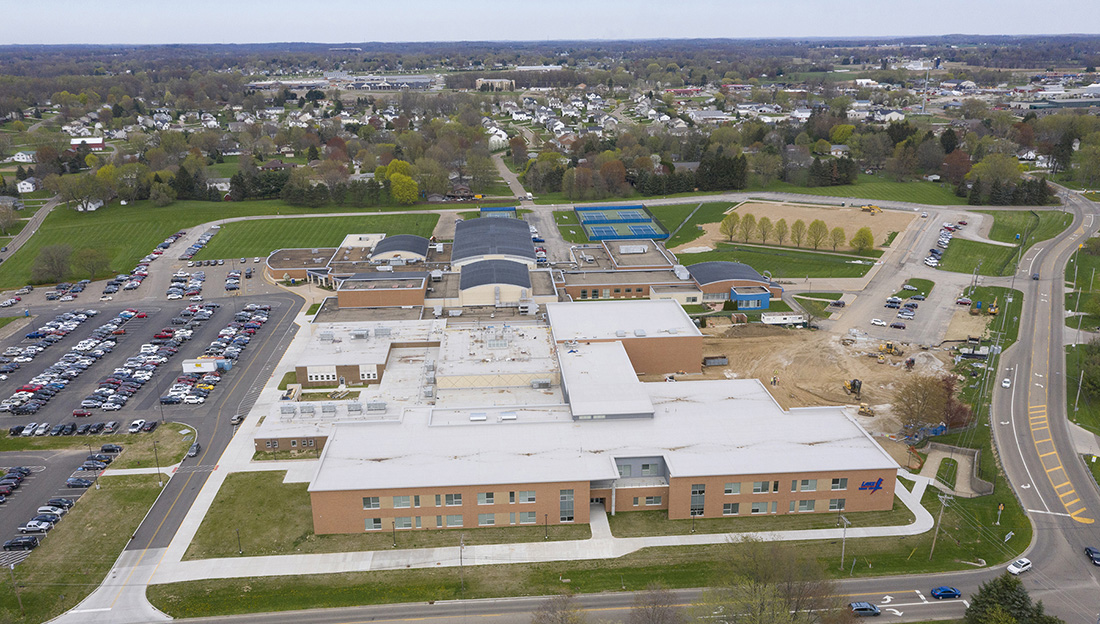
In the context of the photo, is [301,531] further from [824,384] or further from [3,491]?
[824,384]

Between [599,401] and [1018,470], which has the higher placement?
[599,401]

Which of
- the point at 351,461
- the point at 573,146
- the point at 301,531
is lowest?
the point at 301,531

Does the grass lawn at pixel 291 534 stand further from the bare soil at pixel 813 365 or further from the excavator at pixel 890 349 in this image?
the excavator at pixel 890 349

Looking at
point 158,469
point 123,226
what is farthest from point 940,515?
point 123,226

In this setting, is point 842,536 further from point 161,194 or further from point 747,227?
point 161,194

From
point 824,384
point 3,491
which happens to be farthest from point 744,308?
point 3,491

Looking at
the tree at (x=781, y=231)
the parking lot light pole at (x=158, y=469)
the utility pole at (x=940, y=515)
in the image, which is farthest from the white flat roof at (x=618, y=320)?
the tree at (x=781, y=231)
